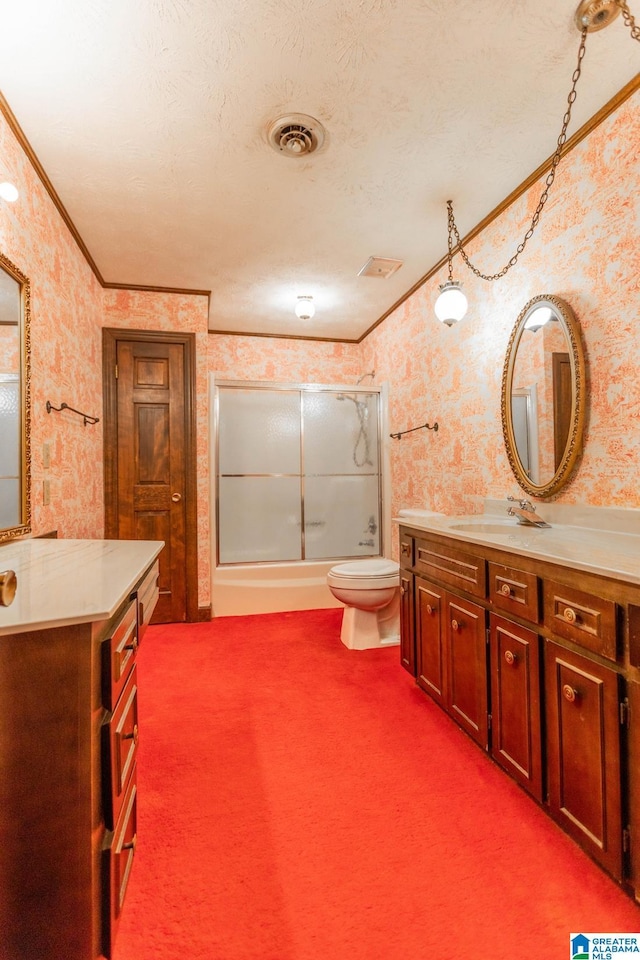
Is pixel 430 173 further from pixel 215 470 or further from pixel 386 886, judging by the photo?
pixel 386 886

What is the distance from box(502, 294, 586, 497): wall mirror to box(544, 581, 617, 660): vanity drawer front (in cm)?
75

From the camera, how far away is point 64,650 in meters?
0.86

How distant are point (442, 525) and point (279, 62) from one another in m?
1.86

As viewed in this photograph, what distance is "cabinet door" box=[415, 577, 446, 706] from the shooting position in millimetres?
1976

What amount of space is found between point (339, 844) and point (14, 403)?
72.7 inches

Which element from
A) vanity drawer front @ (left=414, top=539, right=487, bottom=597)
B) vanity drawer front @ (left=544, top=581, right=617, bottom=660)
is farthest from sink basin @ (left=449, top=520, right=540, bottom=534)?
vanity drawer front @ (left=544, top=581, right=617, bottom=660)

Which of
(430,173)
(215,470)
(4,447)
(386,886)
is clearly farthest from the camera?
(215,470)

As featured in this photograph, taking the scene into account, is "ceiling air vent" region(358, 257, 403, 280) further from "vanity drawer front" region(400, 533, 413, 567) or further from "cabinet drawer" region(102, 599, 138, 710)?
"cabinet drawer" region(102, 599, 138, 710)

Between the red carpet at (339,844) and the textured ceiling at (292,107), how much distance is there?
2.34m

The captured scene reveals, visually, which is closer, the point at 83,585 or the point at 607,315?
the point at 83,585

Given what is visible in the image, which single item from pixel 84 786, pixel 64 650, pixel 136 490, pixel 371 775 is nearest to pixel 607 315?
pixel 371 775

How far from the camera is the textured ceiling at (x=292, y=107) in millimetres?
1395

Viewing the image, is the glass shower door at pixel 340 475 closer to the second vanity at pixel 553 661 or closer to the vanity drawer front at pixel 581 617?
the second vanity at pixel 553 661

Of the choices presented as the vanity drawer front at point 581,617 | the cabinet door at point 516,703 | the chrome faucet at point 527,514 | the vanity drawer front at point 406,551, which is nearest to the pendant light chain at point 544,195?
the chrome faucet at point 527,514
